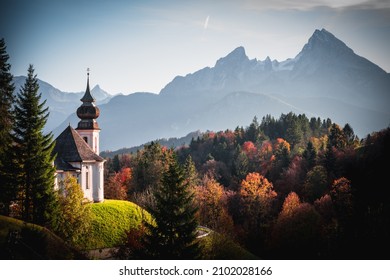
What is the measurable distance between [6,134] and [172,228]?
34.8ft

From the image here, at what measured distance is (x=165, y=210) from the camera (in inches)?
770

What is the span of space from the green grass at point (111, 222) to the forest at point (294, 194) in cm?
184

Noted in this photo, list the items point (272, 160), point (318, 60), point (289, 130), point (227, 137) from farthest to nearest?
1. point (227, 137)
2. point (289, 130)
3. point (272, 160)
4. point (318, 60)

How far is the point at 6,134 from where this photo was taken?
22.7m

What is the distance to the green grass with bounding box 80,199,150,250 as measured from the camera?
3044 cm

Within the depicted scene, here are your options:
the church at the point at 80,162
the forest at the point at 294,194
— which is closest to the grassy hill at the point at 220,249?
the forest at the point at 294,194

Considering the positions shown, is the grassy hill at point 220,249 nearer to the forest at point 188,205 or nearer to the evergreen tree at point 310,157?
the forest at point 188,205

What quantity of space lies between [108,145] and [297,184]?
114407 millimetres

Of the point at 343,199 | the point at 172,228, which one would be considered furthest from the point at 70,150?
the point at 343,199

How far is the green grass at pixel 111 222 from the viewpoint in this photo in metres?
30.4

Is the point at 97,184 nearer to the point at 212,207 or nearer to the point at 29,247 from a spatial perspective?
the point at 212,207
